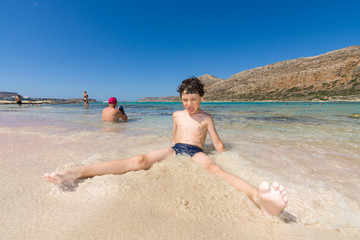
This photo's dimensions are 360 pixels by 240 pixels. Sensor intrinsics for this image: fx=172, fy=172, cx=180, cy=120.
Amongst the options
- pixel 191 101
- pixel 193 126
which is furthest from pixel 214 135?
pixel 191 101

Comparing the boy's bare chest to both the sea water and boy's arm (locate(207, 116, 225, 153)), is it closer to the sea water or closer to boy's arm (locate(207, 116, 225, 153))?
boy's arm (locate(207, 116, 225, 153))

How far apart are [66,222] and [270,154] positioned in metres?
3.11

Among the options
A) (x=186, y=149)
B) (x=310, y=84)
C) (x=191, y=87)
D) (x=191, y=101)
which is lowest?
(x=186, y=149)

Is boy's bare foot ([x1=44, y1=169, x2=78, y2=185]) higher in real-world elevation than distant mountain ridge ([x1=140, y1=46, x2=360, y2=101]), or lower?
lower

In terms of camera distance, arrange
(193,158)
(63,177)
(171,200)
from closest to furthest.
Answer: (171,200), (63,177), (193,158)

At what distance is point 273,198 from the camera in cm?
133

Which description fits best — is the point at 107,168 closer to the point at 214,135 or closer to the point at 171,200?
the point at 171,200

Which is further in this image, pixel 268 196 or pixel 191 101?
pixel 191 101

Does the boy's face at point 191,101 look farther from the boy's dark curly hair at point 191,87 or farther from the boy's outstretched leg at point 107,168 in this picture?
the boy's outstretched leg at point 107,168

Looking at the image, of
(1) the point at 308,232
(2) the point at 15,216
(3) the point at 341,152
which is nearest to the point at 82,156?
(2) the point at 15,216

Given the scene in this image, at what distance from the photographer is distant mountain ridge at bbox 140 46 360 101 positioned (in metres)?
49.4

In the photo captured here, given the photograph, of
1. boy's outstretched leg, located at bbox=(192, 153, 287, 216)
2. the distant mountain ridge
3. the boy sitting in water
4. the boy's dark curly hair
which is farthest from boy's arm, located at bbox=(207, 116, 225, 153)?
the distant mountain ridge

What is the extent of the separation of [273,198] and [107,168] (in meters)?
1.73

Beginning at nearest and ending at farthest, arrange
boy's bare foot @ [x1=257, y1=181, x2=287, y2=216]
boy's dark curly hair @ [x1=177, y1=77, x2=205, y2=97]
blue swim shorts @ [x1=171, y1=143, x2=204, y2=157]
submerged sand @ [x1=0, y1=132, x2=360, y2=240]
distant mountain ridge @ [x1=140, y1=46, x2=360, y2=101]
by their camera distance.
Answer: submerged sand @ [x1=0, y1=132, x2=360, y2=240], boy's bare foot @ [x1=257, y1=181, x2=287, y2=216], blue swim shorts @ [x1=171, y1=143, x2=204, y2=157], boy's dark curly hair @ [x1=177, y1=77, x2=205, y2=97], distant mountain ridge @ [x1=140, y1=46, x2=360, y2=101]
